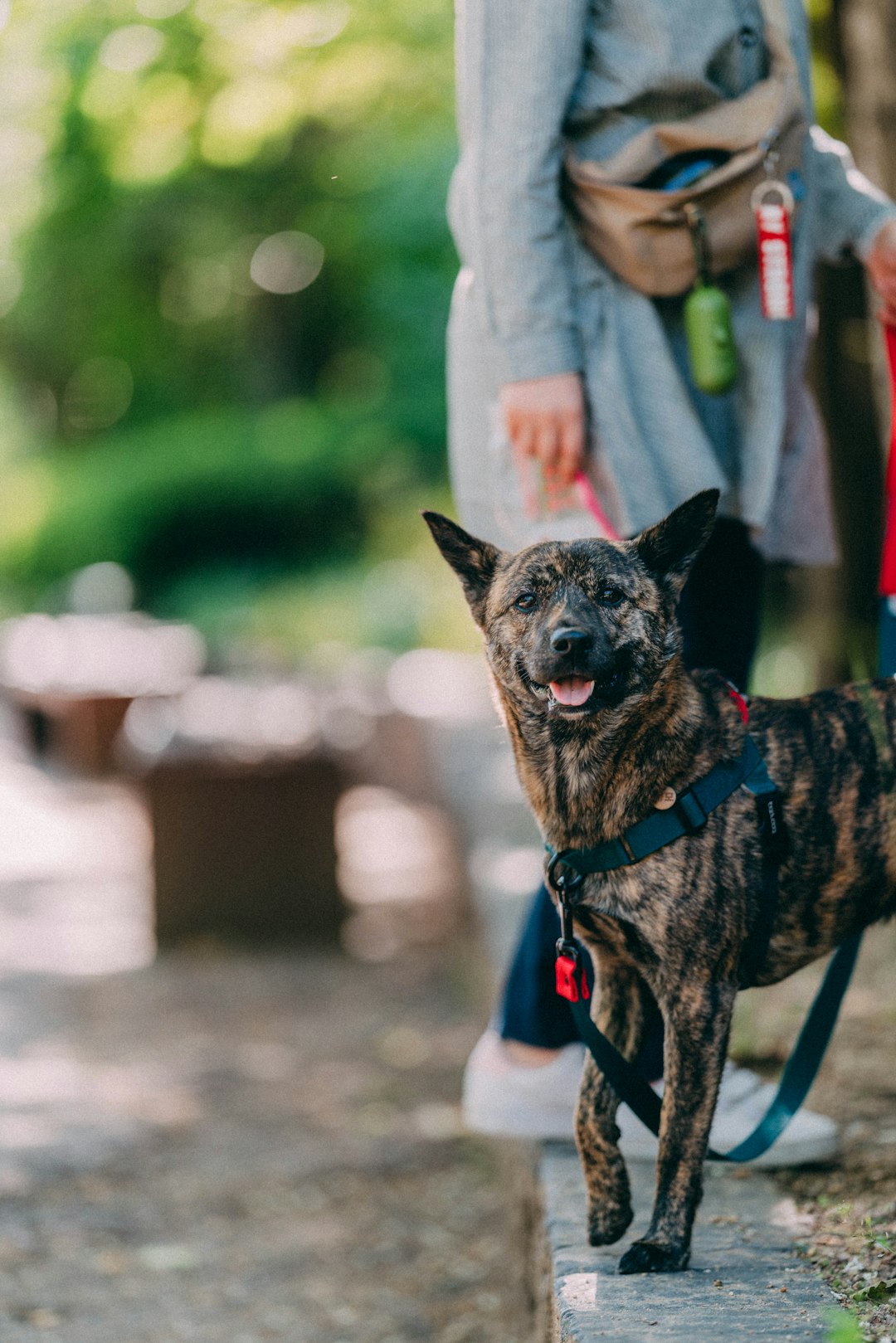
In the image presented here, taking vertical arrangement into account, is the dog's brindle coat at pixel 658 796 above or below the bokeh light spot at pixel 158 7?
below

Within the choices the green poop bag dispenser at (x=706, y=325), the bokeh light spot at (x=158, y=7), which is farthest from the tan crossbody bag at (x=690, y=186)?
the bokeh light spot at (x=158, y=7)

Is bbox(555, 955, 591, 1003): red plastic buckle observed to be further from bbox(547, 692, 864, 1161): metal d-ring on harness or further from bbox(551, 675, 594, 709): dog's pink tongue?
bbox(551, 675, 594, 709): dog's pink tongue

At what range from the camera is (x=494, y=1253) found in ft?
13.0

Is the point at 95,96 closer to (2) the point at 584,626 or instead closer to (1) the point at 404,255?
(2) the point at 584,626

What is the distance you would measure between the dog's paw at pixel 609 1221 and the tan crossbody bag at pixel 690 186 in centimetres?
164

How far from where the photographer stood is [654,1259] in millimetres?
2436

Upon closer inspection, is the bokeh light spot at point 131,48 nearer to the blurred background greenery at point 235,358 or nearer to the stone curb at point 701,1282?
the blurred background greenery at point 235,358

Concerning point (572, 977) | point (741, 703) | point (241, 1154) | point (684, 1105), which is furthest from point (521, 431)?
point (241, 1154)

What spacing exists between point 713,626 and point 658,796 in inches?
25.1

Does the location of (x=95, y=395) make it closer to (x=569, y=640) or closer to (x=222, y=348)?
(x=222, y=348)

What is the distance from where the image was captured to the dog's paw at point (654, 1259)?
244 cm

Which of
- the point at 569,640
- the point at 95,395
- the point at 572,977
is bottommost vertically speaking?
the point at 572,977

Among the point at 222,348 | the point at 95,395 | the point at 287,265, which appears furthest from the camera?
the point at 95,395

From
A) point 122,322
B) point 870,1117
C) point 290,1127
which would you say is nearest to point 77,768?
point 290,1127
